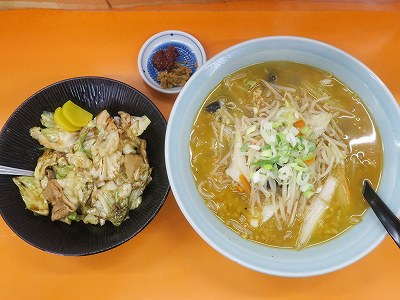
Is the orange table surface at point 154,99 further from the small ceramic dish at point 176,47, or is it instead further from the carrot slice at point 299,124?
the carrot slice at point 299,124

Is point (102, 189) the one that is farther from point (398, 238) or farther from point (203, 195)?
point (398, 238)

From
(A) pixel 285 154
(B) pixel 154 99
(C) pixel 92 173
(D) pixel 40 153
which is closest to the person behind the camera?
(A) pixel 285 154

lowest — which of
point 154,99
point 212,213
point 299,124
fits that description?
point 212,213

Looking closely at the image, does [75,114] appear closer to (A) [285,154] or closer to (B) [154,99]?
(B) [154,99]

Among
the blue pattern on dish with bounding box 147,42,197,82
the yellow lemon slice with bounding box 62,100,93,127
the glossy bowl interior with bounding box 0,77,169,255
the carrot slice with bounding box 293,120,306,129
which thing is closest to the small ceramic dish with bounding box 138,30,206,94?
the blue pattern on dish with bounding box 147,42,197,82

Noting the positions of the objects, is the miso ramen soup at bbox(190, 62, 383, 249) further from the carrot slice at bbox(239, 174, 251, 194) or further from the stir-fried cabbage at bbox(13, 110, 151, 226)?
the stir-fried cabbage at bbox(13, 110, 151, 226)

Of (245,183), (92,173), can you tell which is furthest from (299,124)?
(92,173)
